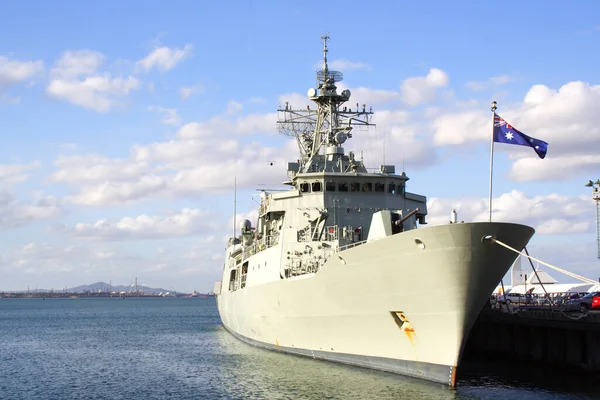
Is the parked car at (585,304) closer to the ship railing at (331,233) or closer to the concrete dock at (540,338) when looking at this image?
the concrete dock at (540,338)

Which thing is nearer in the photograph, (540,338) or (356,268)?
(356,268)

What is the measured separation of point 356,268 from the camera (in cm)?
2034

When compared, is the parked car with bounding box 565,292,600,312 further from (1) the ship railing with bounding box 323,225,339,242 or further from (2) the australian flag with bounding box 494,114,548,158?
(1) the ship railing with bounding box 323,225,339,242

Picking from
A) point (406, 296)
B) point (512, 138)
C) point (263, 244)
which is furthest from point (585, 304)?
point (406, 296)

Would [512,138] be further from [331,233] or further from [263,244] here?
[263,244]

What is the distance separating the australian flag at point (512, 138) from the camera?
19.9 metres

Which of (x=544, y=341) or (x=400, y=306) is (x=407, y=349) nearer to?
(x=400, y=306)

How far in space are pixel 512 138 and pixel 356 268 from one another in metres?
5.92

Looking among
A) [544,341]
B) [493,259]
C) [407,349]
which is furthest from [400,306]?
[544,341]

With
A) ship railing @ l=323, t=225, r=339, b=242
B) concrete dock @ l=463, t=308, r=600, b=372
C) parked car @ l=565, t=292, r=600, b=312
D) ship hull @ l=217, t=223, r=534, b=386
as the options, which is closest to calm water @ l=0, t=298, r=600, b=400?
ship hull @ l=217, t=223, r=534, b=386

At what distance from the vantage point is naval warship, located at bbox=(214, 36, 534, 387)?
1825 cm

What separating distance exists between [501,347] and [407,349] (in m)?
10.5

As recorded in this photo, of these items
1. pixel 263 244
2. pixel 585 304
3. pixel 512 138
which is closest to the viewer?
pixel 512 138

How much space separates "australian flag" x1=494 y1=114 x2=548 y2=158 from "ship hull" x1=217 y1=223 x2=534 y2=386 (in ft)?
8.62
